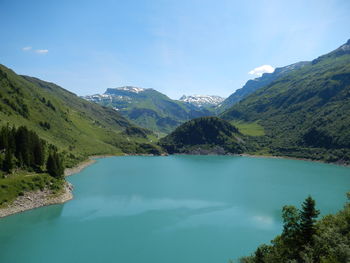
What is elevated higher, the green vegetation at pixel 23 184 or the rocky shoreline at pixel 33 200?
the green vegetation at pixel 23 184

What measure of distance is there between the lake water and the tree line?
45.3 feet

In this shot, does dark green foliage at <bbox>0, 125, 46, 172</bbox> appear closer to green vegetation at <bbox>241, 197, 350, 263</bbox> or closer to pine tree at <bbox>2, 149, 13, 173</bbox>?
pine tree at <bbox>2, 149, 13, 173</bbox>

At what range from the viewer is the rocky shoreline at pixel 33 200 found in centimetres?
6700

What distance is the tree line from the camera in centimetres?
7696

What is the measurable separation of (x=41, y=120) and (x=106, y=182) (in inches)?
3840

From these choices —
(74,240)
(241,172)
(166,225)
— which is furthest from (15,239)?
(241,172)

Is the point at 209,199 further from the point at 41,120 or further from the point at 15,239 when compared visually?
the point at 41,120

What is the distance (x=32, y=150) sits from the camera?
292 ft

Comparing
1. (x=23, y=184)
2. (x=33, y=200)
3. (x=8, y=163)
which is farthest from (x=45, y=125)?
(x=33, y=200)

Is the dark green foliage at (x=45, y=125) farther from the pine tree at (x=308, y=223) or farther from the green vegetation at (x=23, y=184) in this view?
the pine tree at (x=308, y=223)

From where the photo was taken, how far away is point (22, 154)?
85.1m

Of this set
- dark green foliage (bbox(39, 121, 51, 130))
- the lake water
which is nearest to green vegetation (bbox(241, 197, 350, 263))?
the lake water

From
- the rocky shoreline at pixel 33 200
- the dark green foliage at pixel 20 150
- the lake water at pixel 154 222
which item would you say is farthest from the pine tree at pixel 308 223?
the dark green foliage at pixel 20 150

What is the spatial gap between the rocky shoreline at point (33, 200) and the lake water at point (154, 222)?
5.54ft
